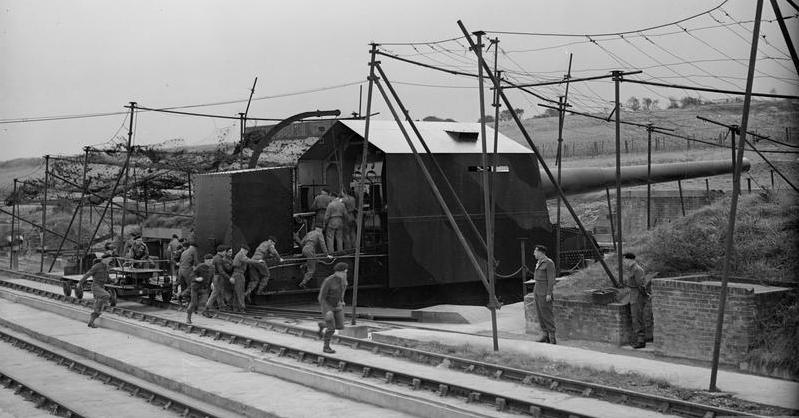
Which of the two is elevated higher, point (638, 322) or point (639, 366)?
point (638, 322)

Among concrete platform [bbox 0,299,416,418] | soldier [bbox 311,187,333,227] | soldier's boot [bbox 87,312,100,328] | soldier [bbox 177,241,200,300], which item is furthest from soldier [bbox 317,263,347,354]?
soldier [bbox 311,187,333,227]

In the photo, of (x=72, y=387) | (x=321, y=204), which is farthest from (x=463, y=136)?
(x=72, y=387)

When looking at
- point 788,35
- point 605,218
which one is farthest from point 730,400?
point 605,218

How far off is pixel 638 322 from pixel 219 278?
352 inches

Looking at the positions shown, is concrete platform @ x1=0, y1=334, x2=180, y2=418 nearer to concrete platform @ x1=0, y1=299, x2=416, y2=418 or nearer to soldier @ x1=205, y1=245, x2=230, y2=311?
concrete platform @ x1=0, y1=299, x2=416, y2=418

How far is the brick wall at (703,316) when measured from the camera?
1076 cm

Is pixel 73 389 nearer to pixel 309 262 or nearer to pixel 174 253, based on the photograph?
pixel 309 262

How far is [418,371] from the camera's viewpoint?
11.0 metres

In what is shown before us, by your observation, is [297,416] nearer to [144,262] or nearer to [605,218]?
[144,262]

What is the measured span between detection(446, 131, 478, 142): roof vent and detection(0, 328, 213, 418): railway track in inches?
431

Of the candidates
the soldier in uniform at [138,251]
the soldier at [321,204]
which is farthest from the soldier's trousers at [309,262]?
the soldier in uniform at [138,251]

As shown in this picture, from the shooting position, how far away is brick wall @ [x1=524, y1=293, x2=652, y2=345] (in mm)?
12953

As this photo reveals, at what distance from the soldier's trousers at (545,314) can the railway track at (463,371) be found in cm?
223

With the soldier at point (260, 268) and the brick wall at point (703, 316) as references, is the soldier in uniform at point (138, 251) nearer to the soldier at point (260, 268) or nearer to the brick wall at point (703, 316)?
the soldier at point (260, 268)
